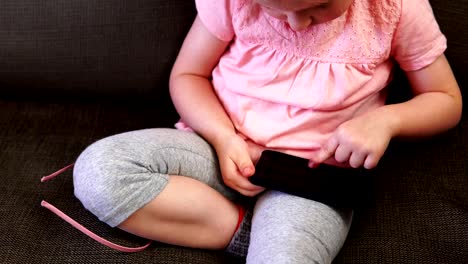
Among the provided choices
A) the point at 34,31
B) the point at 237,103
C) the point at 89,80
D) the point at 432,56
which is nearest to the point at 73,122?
the point at 89,80

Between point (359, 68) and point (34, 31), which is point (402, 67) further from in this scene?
point (34, 31)

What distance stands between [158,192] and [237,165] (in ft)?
0.45

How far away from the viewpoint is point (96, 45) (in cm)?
116

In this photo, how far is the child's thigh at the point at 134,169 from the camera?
34.2 inches

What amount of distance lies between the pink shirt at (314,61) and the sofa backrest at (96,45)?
0.54 ft

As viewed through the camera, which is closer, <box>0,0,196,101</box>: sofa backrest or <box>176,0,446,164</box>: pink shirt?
<box>176,0,446,164</box>: pink shirt

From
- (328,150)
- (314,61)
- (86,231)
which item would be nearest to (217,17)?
(314,61)

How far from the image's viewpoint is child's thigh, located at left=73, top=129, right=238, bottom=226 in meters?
0.87

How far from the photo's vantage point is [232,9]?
0.97m

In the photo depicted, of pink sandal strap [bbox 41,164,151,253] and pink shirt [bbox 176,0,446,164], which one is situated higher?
pink shirt [bbox 176,0,446,164]

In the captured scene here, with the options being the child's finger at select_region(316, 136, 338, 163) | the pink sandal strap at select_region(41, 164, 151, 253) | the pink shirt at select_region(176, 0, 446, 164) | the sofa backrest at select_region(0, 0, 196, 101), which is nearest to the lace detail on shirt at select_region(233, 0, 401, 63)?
the pink shirt at select_region(176, 0, 446, 164)

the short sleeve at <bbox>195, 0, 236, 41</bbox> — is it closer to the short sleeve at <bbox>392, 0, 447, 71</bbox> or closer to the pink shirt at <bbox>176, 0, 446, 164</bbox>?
the pink shirt at <bbox>176, 0, 446, 164</bbox>

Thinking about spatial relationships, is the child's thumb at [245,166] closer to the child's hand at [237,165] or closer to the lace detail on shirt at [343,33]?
the child's hand at [237,165]

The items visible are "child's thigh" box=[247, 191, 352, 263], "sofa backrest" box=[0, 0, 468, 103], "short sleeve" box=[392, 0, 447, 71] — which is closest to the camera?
"child's thigh" box=[247, 191, 352, 263]
